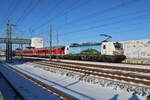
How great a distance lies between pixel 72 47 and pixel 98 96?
22.8 m

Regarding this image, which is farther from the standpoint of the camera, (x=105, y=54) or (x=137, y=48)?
(x=137, y=48)

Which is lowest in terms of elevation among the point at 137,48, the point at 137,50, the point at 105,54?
the point at 105,54

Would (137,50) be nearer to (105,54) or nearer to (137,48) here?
(137,48)

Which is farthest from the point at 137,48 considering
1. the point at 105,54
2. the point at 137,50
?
the point at 105,54

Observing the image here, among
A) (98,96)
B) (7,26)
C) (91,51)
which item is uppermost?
(7,26)

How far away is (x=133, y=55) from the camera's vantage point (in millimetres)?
25125

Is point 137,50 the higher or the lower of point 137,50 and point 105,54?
the higher

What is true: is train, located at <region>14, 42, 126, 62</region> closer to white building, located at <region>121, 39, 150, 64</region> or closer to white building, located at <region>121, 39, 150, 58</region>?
white building, located at <region>121, 39, 150, 64</region>

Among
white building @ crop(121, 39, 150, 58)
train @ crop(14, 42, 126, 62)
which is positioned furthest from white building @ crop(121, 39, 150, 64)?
train @ crop(14, 42, 126, 62)

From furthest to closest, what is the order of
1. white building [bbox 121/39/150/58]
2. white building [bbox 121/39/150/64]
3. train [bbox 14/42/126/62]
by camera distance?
1. white building [bbox 121/39/150/58]
2. white building [bbox 121/39/150/64]
3. train [bbox 14/42/126/62]

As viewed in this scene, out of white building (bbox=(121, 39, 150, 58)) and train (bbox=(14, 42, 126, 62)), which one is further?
white building (bbox=(121, 39, 150, 58))

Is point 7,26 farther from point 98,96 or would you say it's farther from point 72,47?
point 98,96

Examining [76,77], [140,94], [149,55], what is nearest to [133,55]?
[149,55]

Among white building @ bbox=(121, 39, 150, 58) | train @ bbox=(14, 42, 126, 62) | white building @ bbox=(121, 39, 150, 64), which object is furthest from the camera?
white building @ bbox=(121, 39, 150, 58)
